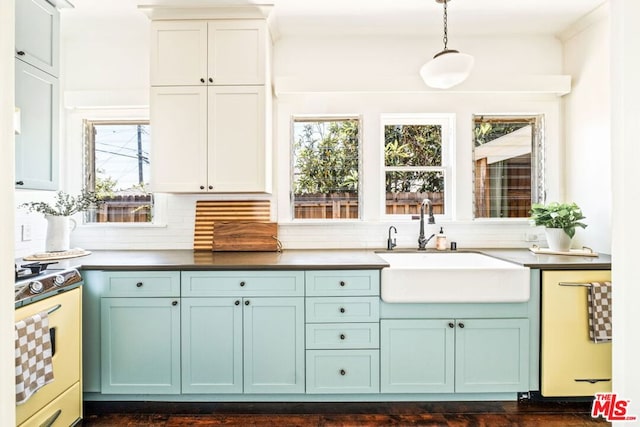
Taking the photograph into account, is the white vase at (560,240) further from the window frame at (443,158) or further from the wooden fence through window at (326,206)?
the wooden fence through window at (326,206)

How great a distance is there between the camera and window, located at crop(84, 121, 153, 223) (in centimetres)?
293

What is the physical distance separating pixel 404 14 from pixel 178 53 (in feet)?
5.20

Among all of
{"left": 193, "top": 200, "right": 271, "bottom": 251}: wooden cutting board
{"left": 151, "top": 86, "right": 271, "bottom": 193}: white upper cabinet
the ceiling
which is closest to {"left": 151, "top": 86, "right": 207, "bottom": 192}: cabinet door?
{"left": 151, "top": 86, "right": 271, "bottom": 193}: white upper cabinet

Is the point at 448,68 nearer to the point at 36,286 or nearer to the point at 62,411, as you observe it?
the point at 36,286

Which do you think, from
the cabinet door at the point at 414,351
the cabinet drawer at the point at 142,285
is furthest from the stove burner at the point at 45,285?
the cabinet door at the point at 414,351

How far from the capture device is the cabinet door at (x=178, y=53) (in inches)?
96.3

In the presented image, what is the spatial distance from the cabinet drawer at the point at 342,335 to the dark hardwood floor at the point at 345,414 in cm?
38

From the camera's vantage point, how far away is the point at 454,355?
2146 mm

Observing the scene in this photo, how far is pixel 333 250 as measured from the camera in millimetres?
2811

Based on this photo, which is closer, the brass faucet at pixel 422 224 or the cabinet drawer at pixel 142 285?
the cabinet drawer at pixel 142 285

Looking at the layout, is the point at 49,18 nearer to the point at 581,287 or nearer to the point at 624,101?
the point at 624,101

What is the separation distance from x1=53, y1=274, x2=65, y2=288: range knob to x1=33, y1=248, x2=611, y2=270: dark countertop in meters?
0.26

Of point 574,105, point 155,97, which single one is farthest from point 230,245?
point 574,105

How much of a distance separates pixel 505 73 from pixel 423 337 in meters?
2.12
